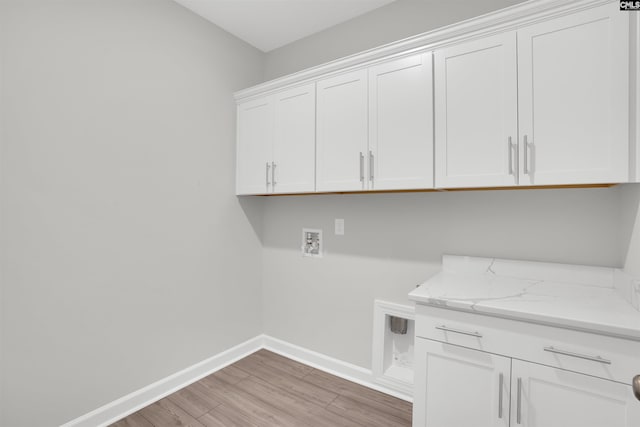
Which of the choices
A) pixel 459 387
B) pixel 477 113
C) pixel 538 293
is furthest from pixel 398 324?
pixel 477 113

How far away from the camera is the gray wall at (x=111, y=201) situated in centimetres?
154

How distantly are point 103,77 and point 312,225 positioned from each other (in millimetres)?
1688

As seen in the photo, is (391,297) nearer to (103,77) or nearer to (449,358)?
(449,358)

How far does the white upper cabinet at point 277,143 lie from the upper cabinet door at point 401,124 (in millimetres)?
473

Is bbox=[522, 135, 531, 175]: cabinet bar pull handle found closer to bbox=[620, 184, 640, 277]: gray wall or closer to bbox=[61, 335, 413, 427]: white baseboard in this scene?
bbox=[620, 184, 640, 277]: gray wall

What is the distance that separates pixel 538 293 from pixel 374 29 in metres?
2.04

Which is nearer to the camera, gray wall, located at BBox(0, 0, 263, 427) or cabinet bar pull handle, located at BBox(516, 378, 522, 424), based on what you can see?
cabinet bar pull handle, located at BBox(516, 378, 522, 424)

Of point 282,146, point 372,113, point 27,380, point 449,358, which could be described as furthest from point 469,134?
point 27,380

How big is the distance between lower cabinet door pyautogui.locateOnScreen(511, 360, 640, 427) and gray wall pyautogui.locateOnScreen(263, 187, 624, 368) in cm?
72

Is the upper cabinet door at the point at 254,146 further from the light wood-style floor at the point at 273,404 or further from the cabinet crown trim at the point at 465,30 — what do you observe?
the light wood-style floor at the point at 273,404

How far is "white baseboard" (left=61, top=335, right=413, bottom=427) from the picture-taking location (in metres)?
1.83

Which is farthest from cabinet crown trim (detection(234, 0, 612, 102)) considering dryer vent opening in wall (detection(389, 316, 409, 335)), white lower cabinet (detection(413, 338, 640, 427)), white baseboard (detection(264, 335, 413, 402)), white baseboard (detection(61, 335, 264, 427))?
white baseboard (detection(61, 335, 264, 427))

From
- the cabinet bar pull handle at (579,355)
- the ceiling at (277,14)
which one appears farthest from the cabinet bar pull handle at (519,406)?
the ceiling at (277,14)

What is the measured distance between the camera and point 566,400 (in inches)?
45.0
